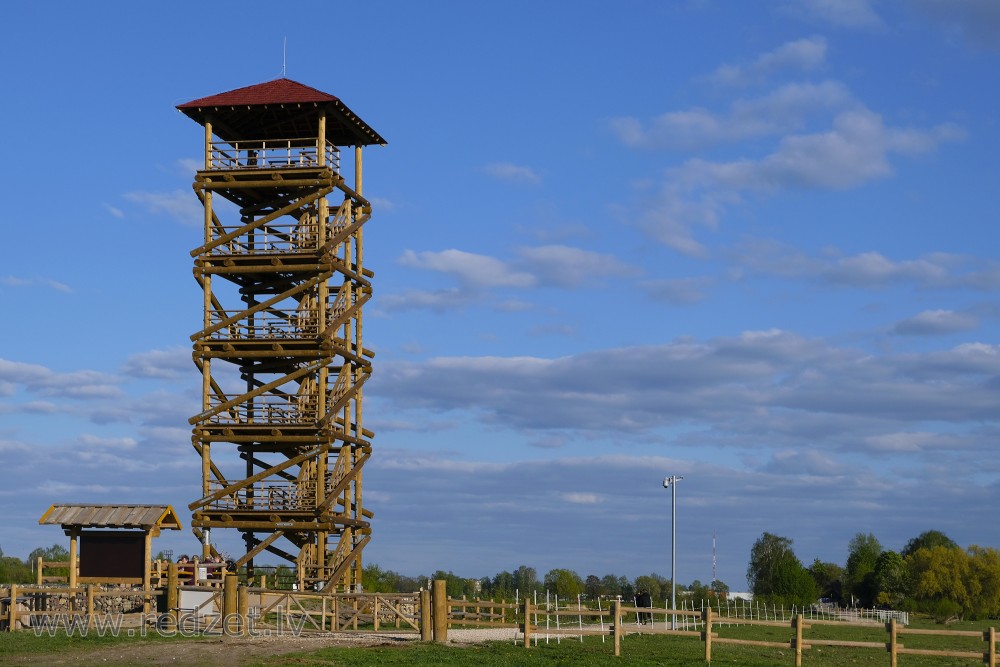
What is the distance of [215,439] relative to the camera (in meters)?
53.6

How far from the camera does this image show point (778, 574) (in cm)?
11656

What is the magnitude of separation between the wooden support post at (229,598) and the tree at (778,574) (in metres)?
68.1

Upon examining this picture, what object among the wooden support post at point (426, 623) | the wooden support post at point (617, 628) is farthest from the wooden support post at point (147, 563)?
the wooden support post at point (617, 628)

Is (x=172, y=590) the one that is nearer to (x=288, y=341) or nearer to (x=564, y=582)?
(x=288, y=341)

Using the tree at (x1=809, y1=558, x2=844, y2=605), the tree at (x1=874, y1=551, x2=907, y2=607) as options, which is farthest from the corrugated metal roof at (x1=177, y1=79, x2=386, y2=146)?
the tree at (x1=809, y1=558, x2=844, y2=605)

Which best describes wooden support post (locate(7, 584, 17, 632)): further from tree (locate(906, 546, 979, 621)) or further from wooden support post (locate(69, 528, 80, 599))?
tree (locate(906, 546, 979, 621))

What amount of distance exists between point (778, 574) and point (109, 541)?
267ft

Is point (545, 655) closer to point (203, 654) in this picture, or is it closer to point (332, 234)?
point (203, 654)

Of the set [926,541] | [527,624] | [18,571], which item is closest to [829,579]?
[926,541]

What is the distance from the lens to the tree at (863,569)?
12738 cm

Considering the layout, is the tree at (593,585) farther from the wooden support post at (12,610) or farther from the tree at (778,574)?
the wooden support post at (12,610)

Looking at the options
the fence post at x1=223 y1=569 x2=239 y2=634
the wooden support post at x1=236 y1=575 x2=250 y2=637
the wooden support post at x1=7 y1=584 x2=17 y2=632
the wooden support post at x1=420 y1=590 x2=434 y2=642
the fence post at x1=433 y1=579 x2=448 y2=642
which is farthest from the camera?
the wooden support post at x1=7 y1=584 x2=17 y2=632

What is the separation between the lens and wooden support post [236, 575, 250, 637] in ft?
126

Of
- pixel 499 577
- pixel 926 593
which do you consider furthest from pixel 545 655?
pixel 499 577
